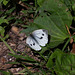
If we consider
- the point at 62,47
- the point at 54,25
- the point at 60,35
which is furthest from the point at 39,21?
the point at 62,47

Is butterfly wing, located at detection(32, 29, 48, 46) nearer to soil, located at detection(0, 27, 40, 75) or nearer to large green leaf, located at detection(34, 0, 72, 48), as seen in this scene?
large green leaf, located at detection(34, 0, 72, 48)

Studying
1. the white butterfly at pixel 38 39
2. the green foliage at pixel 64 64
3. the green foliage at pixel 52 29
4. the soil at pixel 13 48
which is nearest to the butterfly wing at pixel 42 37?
the white butterfly at pixel 38 39

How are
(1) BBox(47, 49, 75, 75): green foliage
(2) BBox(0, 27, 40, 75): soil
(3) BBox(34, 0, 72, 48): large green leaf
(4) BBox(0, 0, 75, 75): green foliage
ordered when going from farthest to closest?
(2) BBox(0, 27, 40, 75): soil < (3) BBox(34, 0, 72, 48): large green leaf < (4) BBox(0, 0, 75, 75): green foliage < (1) BBox(47, 49, 75, 75): green foliage

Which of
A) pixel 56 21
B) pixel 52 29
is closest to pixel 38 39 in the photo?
pixel 52 29

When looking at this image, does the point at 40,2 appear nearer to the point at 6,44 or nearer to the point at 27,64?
the point at 6,44

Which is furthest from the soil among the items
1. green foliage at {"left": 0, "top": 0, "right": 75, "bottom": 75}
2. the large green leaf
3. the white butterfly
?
the large green leaf
